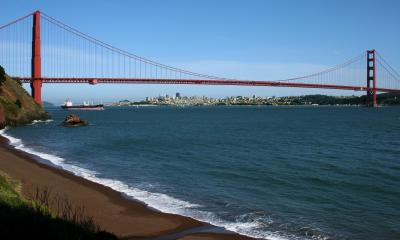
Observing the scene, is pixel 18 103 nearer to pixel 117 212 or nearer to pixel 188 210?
pixel 117 212

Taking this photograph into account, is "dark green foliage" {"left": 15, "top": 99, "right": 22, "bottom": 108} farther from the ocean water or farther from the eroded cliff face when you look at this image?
the ocean water

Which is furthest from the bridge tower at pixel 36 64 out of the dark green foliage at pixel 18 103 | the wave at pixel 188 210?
the wave at pixel 188 210

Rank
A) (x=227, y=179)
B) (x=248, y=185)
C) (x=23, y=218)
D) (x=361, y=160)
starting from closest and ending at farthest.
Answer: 1. (x=23, y=218)
2. (x=248, y=185)
3. (x=227, y=179)
4. (x=361, y=160)

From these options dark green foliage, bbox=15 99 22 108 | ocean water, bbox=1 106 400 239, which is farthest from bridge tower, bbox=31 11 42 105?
ocean water, bbox=1 106 400 239

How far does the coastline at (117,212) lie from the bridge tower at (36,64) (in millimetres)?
45502

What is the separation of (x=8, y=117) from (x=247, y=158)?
2902cm

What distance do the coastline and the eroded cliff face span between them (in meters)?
24.9

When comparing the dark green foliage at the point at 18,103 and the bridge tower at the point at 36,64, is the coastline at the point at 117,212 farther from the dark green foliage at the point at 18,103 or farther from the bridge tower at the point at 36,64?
Answer: the bridge tower at the point at 36,64

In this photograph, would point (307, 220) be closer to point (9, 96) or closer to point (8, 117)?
point (8, 117)

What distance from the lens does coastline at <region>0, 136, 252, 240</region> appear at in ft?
29.0

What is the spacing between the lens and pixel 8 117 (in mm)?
42938

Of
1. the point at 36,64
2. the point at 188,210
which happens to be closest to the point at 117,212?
the point at 188,210

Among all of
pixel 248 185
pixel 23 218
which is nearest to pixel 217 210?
pixel 248 185

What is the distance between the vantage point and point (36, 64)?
6062cm
